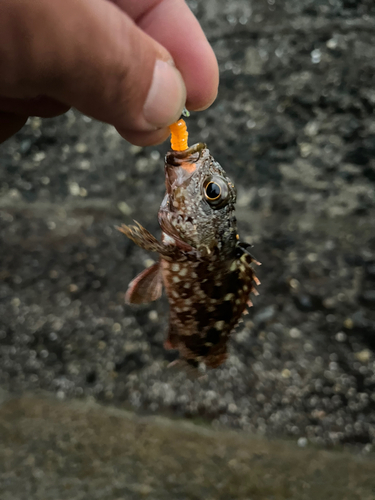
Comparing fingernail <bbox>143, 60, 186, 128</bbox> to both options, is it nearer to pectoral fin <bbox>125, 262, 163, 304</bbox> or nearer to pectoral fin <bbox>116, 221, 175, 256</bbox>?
pectoral fin <bbox>116, 221, 175, 256</bbox>

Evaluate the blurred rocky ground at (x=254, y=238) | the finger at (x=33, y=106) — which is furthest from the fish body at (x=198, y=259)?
the blurred rocky ground at (x=254, y=238)

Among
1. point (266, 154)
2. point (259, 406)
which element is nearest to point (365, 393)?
point (259, 406)

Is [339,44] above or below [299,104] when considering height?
above

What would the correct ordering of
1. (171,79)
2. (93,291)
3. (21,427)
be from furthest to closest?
(93,291) → (21,427) → (171,79)

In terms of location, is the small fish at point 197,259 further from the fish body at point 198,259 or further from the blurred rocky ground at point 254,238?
the blurred rocky ground at point 254,238

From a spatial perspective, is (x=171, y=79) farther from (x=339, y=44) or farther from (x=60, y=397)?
(x=60, y=397)

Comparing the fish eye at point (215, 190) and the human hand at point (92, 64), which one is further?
the fish eye at point (215, 190)

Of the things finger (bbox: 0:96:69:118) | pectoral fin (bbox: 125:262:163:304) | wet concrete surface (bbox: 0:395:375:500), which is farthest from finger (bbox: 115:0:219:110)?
wet concrete surface (bbox: 0:395:375:500)
